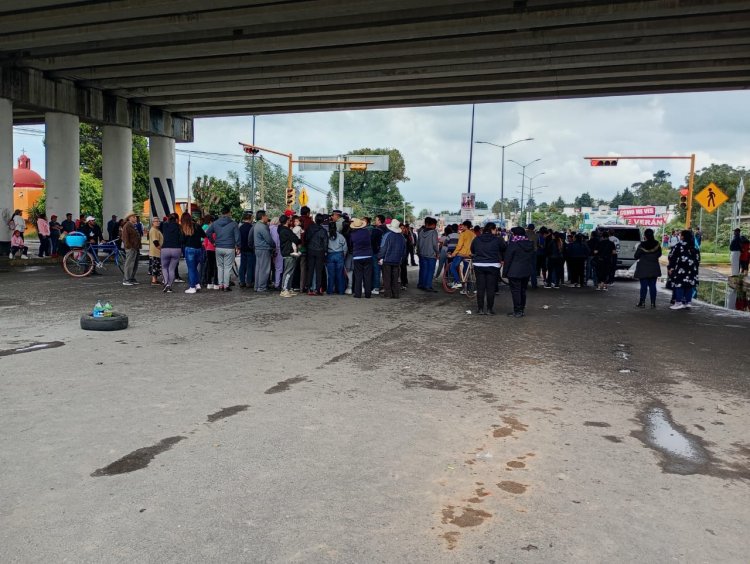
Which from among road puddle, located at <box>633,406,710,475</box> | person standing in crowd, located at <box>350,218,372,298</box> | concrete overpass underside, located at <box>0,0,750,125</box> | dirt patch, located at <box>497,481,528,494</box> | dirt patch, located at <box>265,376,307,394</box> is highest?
concrete overpass underside, located at <box>0,0,750,125</box>

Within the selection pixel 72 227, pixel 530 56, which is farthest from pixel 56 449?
pixel 72 227

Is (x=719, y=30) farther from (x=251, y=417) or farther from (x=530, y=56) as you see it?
(x=251, y=417)

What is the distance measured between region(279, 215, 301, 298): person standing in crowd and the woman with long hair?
8633mm

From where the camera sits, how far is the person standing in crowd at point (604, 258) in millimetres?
19672

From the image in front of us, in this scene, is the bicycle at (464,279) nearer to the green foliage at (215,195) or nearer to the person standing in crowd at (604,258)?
the person standing in crowd at (604,258)

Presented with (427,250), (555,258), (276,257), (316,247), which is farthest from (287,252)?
(555,258)

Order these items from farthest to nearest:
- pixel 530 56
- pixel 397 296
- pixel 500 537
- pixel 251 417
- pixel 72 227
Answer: pixel 72 227 < pixel 530 56 < pixel 397 296 < pixel 251 417 < pixel 500 537

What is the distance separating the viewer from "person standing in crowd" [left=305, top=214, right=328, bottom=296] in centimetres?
1470

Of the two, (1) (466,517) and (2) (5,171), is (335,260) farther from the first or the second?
(2) (5,171)

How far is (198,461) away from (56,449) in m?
1.08

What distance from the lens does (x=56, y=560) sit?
10.3ft

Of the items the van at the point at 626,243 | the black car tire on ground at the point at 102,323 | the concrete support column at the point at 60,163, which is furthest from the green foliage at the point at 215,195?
the black car tire on ground at the point at 102,323

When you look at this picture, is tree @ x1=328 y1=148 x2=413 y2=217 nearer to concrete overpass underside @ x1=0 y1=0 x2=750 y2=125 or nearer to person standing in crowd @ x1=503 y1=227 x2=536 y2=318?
concrete overpass underside @ x1=0 y1=0 x2=750 y2=125

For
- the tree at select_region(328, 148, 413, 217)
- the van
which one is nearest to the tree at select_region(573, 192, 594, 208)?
the tree at select_region(328, 148, 413, 217)
